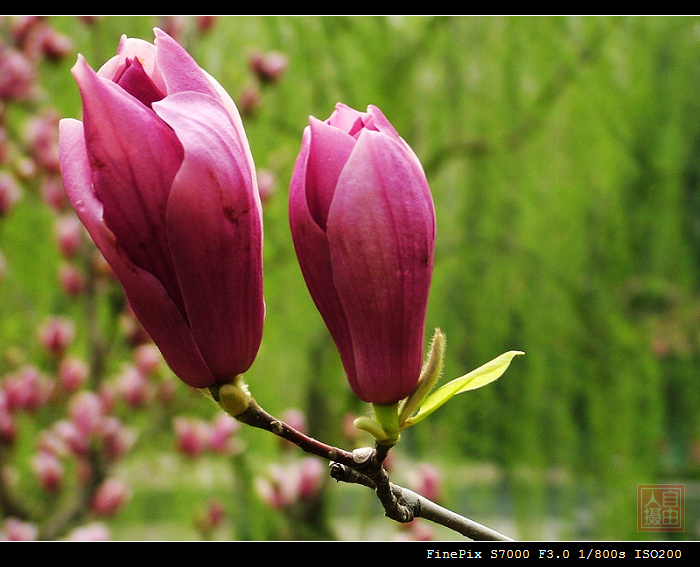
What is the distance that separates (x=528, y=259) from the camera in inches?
84.8

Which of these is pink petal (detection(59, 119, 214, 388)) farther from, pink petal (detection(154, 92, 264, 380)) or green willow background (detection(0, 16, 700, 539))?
green willow background (detection(0, 16, 700, 539))

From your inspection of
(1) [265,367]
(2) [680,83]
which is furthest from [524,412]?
(2) [680,83]

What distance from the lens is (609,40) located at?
222 centimetres

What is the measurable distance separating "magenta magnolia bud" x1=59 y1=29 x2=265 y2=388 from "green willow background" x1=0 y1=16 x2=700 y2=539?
1.84m

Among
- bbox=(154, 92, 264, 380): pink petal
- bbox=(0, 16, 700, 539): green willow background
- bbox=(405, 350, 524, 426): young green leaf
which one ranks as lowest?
bbox=(405, 350, 524, 426): young green leaf

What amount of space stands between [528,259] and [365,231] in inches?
77.1

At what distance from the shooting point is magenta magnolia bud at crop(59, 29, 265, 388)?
24 cm

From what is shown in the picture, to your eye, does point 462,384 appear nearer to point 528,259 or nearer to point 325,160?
point 325,160

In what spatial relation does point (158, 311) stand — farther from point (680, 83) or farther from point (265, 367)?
point (680, 83)

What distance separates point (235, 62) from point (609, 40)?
3.59ft
